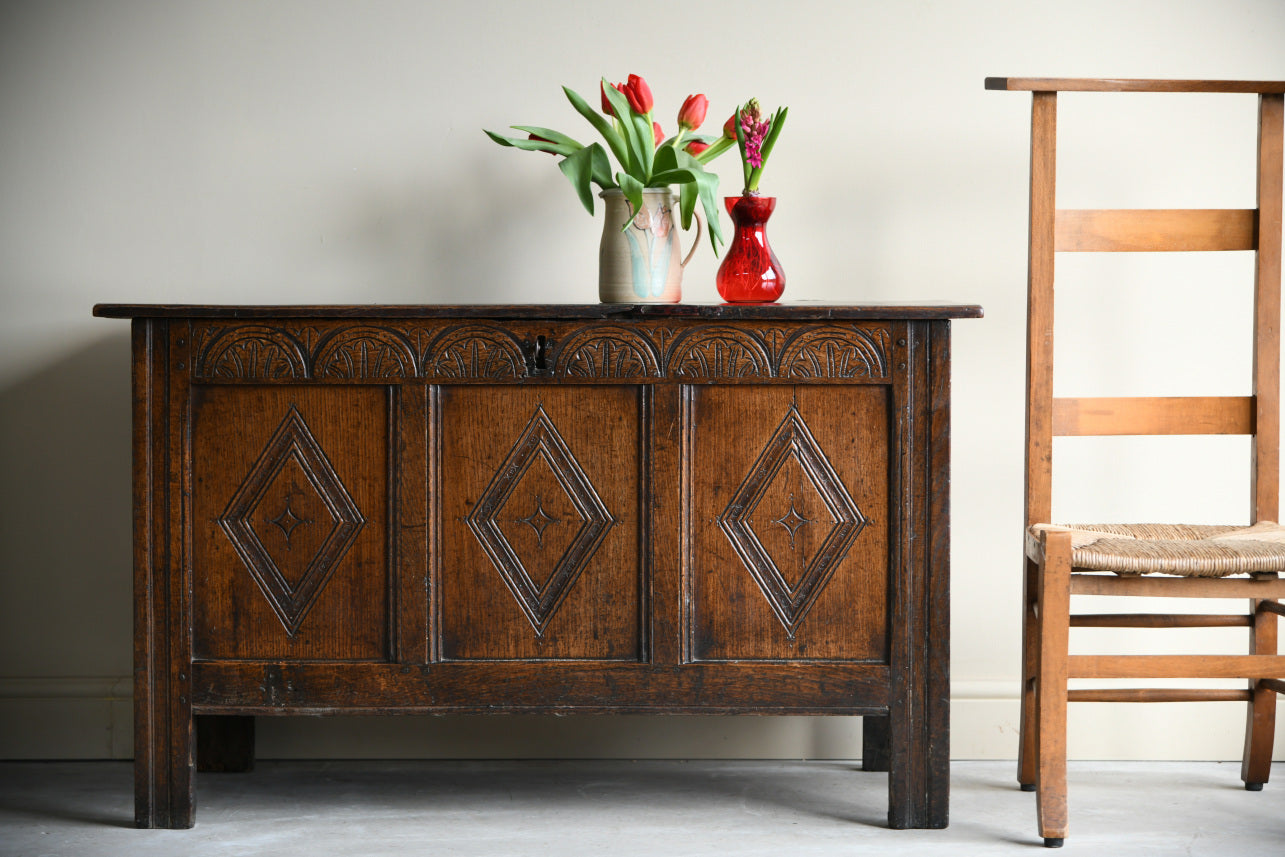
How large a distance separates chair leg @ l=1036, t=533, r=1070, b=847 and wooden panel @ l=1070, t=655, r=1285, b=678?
0.04m

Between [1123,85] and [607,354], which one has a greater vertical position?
[1123,85]

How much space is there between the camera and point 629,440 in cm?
177

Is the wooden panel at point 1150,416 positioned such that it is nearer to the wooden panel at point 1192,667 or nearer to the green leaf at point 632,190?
the wooden panel at point 1192,667

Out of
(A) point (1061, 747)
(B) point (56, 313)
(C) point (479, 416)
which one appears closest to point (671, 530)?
(C) point (479, 416)

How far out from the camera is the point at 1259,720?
206 cm

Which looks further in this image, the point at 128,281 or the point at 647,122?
the point at 128,281

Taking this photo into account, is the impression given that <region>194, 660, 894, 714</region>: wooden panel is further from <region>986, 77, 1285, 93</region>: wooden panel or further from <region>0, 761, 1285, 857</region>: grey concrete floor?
<region>986, 77, 1285, 93</region>: wooden panel

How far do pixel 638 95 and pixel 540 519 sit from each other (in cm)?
80

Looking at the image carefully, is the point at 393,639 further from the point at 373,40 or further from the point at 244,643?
the point at 373,40

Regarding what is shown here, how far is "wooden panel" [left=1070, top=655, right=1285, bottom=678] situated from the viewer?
5.55 feet

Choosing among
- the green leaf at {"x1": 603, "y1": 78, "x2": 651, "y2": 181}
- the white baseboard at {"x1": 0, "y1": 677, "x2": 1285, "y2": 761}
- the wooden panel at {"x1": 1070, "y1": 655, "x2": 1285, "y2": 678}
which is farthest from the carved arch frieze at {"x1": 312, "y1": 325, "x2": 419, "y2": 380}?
the wooden panel at {"x1": 1070, "y1": 655, "x2": 1285, "y2": 678}

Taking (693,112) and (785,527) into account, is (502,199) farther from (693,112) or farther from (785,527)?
(785,527)

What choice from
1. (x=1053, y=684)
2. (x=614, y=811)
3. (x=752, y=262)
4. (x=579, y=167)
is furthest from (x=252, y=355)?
(x=1053, y=684)

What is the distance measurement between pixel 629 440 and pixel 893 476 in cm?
44
